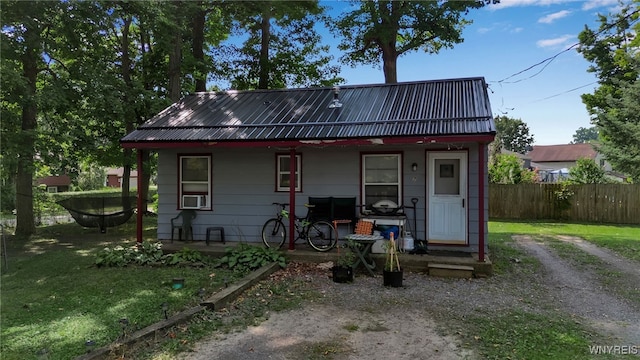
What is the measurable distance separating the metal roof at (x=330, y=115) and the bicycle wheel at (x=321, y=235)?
1.78 m

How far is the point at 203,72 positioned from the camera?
48.7 ft

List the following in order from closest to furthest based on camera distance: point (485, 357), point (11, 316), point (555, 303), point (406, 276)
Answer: point (485, 357), point (11, 316), point (555, 303), point (406, 276)

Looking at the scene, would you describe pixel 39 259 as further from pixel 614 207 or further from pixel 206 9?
pixel 614 207

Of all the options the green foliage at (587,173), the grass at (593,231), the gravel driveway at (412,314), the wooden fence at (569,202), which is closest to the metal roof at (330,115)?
the gravel driveway at (412,314)

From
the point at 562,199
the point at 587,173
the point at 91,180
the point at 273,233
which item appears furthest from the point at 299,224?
the point at 91,180

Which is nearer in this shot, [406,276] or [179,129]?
[406,276]

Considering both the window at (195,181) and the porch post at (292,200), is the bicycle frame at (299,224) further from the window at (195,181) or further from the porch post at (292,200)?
the window at (195,181)

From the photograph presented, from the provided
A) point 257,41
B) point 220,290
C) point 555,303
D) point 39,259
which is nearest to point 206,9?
point 257,41

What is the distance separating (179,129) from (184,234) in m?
2.25

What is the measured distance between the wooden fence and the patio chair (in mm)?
12045

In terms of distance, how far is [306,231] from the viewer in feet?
25.0

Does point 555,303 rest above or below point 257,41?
below

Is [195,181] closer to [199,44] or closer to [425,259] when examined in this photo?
[425,259]

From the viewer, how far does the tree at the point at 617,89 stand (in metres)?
17.4
